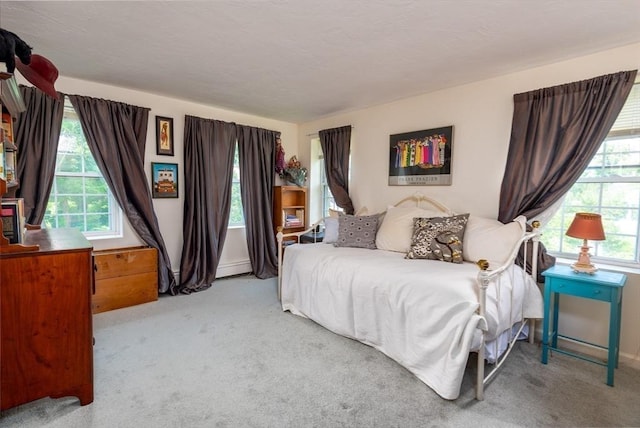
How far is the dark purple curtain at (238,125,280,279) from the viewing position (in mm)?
4090

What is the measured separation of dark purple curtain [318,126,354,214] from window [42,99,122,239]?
243 centimetres

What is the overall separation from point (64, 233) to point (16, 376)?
95cm

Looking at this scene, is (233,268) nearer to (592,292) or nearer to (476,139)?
(476,139)

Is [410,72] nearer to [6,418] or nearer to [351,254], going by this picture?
[351,254]

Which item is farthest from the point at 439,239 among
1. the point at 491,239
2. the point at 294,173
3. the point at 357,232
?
the point at 294,173

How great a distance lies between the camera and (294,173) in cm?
440

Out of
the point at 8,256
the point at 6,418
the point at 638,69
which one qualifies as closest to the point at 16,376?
the point at 6,418

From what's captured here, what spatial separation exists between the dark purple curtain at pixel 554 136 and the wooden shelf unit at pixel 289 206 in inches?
103

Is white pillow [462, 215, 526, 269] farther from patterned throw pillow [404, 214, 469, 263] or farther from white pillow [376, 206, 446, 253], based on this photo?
white pillow [376, 206, 446, 253]

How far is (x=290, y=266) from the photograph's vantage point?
120 inches

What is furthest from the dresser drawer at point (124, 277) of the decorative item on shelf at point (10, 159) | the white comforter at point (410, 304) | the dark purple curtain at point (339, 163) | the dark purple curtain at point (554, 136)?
the dark purple curtain at point (554, 136)

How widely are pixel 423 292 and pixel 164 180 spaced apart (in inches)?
118

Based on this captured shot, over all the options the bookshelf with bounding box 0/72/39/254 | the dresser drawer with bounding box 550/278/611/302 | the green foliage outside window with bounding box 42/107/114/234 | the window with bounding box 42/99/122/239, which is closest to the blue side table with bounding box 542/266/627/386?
the dresser drawer with bounding box 550/278/611/302

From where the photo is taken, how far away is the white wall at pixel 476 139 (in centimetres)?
220
